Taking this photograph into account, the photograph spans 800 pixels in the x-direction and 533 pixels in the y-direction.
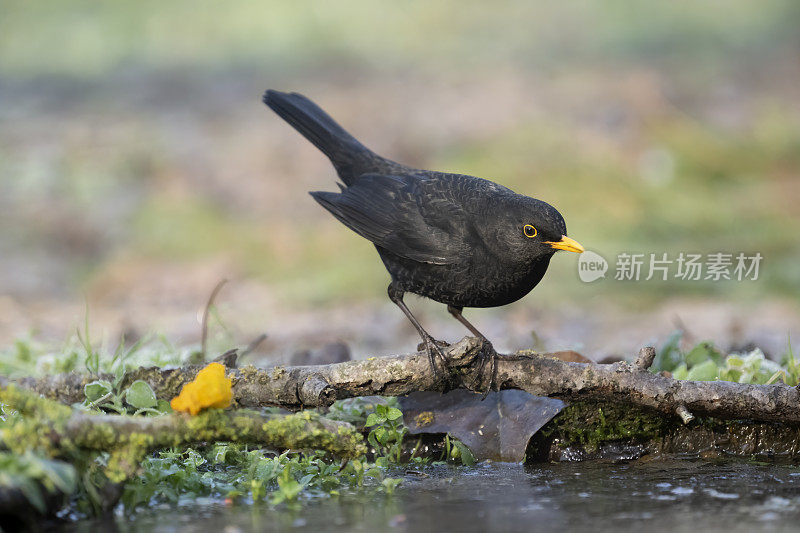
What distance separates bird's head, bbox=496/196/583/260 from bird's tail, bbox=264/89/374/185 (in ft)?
5.69

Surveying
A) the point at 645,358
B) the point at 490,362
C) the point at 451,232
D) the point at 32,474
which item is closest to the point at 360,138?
the point at 451,232

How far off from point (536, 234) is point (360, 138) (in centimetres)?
1038

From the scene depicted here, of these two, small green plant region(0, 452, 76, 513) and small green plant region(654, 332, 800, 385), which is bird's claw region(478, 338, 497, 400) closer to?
small green plant region(654, 332, 800, 385)

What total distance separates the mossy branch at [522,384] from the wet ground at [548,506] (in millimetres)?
287

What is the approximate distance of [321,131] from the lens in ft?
19.4

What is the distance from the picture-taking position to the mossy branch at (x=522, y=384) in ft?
12.9

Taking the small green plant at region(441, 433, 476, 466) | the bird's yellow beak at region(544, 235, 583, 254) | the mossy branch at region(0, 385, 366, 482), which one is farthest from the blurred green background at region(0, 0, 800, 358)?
the mossy branch at region(0, 385, 366, 482)

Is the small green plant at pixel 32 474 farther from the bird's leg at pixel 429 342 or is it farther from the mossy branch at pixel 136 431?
the bird's leg at pixel 429 342

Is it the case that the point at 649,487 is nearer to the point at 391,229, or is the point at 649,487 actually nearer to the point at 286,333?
the point at 391,229

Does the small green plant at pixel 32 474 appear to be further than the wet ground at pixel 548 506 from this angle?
No

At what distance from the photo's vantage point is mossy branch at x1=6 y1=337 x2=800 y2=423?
393 cm

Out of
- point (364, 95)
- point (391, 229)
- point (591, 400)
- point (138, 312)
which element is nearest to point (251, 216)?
point (138, 312)

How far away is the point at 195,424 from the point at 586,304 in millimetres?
7009

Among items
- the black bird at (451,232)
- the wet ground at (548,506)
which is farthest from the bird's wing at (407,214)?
the wet ground at (548,506)
